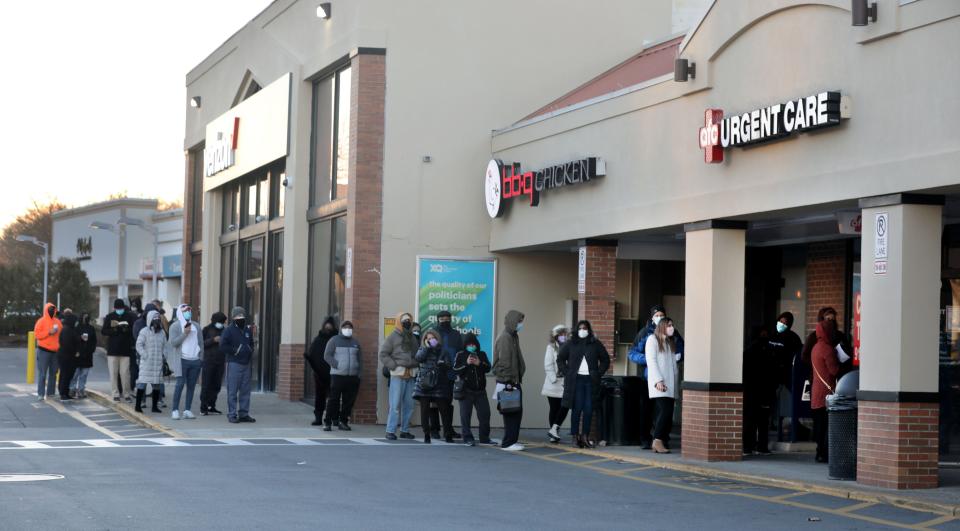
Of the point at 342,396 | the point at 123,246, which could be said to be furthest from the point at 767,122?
the point at 123,246

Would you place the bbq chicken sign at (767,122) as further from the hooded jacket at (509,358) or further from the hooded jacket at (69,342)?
the hooded jacket at (69,342)

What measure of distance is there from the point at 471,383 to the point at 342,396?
298 centimetres

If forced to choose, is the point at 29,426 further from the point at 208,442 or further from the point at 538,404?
the point at 538,404

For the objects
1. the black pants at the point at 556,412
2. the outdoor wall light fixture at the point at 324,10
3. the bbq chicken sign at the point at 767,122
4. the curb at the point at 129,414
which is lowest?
the curb at the point at 129,414

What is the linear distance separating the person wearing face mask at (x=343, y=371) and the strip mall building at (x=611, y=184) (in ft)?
4.14

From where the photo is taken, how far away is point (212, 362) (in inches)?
880

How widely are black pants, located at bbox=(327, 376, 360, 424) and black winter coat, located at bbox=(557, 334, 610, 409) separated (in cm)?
380

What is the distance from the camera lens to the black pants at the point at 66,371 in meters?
25.1

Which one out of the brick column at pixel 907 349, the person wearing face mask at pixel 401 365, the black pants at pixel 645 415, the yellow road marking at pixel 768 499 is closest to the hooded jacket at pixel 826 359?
the brick column at pixel 907 349

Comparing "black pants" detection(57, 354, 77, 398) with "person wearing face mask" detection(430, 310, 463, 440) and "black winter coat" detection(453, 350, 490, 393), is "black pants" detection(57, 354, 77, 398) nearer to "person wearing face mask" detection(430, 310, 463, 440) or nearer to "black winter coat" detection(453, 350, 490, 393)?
"person wearing face mask" detection(430, 310, 463, 440)

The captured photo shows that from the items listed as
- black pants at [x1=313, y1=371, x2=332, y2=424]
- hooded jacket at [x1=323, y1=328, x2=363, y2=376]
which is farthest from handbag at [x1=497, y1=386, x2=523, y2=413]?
black pants at [x1=313, y1=371, x2=332, y2=424]

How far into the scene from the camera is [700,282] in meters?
16.7

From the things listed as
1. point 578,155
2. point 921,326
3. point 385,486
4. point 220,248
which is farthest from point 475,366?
point 220,248

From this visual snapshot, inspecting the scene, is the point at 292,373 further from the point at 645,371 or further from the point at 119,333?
the point at 645,371
